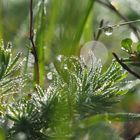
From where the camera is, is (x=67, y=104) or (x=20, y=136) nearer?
(x=20, y=136)

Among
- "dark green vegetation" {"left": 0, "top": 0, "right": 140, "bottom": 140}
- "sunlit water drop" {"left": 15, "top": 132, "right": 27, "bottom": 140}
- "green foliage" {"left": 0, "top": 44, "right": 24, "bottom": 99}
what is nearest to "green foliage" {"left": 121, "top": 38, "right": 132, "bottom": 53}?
"dark green vegetation" {"left": 0, "top": 0, "right": 140, "bottom": 140}

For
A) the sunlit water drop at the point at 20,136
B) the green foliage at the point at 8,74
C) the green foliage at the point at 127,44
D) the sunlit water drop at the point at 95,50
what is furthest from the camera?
the sunlit water drop at the point at 95,50

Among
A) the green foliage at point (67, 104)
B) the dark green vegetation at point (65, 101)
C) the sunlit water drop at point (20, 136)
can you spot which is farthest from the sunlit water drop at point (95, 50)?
the sunlit water drop at point (20, 136)

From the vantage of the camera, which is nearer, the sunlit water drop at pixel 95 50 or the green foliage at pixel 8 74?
the green foliage at pixel 8 74

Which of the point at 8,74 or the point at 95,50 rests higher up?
the point at 95,50

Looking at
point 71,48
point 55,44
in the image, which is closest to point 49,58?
point 55,44

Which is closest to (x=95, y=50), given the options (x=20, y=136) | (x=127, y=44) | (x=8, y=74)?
(x=127, y=44)

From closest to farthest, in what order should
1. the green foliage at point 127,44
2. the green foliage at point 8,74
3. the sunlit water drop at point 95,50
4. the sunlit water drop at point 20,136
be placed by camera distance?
the sunlit water drop at point 20,136, the green foliage at point 8,74, the green foliage at point 127,44, the sunlit water drop at point 95,50

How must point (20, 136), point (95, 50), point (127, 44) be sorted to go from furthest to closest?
point (95, 50)
point (127, 44)
point (20, 136)

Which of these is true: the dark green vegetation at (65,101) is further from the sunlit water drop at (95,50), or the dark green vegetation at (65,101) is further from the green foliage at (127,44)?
the sunlit water drop at (95,50)

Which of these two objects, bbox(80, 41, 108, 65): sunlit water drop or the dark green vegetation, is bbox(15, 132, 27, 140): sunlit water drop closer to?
the dark green vegetation

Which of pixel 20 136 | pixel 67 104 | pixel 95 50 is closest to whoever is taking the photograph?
Result: pixel 20 136

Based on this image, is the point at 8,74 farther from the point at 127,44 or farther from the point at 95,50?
the point at 95,50
